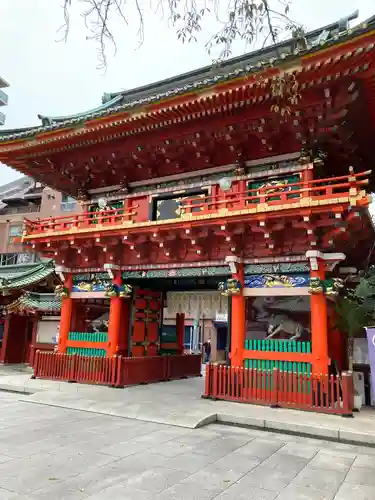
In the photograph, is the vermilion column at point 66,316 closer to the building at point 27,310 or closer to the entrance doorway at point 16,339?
the building at point 27,310

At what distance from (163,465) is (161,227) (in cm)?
705

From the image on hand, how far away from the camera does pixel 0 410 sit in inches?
361

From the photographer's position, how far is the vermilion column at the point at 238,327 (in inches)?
417

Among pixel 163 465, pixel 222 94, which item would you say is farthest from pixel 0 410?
pixel 222 94

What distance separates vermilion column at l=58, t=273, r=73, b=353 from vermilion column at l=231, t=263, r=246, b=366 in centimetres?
638

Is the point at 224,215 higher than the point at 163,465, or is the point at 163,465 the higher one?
the point at 224,215

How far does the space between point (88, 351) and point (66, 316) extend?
5.18ft

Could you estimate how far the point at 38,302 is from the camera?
18391 millimetres

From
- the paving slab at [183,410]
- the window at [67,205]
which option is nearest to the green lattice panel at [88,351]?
the paving slab at [183,410]

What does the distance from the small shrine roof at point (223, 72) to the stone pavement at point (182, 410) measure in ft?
22.1

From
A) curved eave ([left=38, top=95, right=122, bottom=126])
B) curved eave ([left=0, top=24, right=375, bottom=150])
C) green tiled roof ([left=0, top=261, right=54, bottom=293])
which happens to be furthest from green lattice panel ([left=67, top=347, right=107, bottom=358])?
curved eave ([left=38, top=95, right=122, bottom=126])

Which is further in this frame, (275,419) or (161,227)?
(161,227)

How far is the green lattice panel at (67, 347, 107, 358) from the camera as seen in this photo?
1314cm

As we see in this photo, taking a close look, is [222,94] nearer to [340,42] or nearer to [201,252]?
[340,42]
